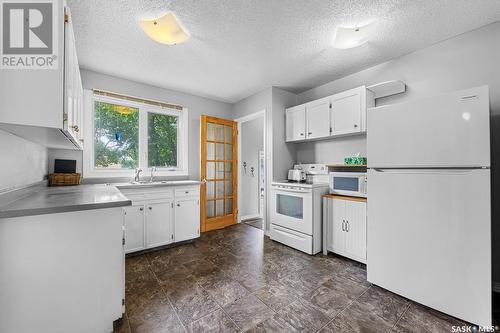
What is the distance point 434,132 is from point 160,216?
10.7 ft

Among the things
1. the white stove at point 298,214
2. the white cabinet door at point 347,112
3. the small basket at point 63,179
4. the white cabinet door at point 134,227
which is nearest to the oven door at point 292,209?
the white stove at point 298,214

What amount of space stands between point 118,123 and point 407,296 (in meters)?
4.18

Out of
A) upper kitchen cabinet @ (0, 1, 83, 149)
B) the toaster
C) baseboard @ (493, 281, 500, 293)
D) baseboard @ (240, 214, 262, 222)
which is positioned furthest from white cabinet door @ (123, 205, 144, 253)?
baseboard @ (493, 281, 500, 293)

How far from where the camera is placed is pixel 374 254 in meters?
1.98

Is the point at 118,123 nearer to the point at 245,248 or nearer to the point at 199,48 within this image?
the point at 199,48

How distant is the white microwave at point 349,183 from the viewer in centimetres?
246

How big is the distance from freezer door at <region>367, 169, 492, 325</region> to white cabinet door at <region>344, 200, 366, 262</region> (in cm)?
39

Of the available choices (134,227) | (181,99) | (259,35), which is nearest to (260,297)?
(134,227)

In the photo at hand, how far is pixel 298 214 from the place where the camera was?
292 centimetres

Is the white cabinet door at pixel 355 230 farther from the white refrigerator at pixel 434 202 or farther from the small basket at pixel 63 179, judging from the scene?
the small basket at pixel 63 179

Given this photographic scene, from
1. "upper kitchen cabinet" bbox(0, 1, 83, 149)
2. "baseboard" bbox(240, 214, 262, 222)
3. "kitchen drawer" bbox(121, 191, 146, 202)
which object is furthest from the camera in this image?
"baseboard" bbox(240, 214, 262, 222)

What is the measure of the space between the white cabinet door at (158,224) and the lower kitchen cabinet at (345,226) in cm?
225

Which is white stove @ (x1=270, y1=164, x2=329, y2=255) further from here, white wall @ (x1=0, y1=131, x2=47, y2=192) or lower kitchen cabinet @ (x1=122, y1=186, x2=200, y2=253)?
white wall @ (x1=0, y1=131, x2=47, y2=192)

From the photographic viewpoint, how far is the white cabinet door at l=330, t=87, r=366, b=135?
8.69 ft
